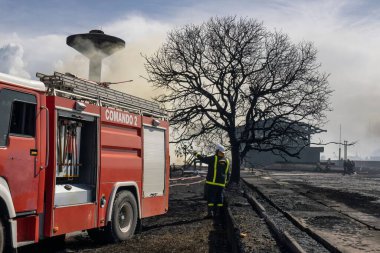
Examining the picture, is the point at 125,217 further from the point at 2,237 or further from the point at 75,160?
the point at 2,237

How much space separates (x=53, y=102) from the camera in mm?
6141

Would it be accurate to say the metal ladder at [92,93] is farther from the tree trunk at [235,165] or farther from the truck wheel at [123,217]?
the tree trunk at [235,165]

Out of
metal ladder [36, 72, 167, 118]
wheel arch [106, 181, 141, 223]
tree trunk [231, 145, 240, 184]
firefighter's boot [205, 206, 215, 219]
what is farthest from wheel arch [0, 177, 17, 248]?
tree trunk [231, 145, 240, 184]

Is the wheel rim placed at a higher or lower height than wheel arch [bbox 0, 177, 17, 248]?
lower

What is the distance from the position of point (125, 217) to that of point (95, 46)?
41.5 feet

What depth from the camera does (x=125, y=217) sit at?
8102 millimetres

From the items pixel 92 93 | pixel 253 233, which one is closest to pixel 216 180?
pixel 253 233

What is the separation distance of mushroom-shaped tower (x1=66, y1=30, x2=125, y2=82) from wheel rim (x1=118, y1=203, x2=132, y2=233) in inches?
462

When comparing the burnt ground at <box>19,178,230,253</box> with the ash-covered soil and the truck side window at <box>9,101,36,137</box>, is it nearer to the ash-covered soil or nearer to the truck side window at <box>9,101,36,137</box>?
the ash-covered soil

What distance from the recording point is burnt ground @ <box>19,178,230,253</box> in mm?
7281

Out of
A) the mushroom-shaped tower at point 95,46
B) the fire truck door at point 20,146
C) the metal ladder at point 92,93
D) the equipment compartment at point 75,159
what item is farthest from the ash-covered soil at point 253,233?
the mushroom-shaped tower at point 95,46

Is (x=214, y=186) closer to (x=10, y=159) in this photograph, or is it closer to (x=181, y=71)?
(x=10, y=159)

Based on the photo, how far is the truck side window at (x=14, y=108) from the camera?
5305 mm

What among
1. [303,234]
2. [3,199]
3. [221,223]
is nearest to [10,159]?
[3,199]
